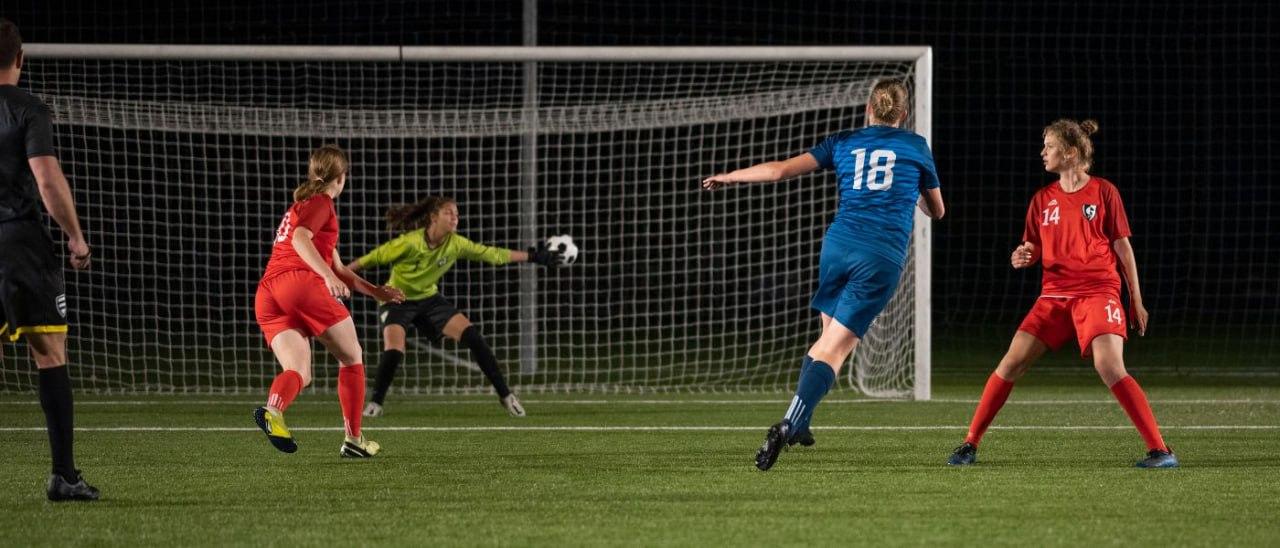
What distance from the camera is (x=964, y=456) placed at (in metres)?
6.94

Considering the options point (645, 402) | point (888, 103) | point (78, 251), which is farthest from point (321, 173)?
point (645, 402)

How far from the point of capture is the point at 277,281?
7113 mm

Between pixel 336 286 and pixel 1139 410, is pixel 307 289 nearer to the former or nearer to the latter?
pixel 336 286

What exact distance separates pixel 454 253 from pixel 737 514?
555 centimetres

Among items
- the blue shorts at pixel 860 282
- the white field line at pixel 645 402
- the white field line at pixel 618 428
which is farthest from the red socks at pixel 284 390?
the white field line at pixel 645 402

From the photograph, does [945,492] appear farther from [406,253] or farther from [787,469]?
[406,253]

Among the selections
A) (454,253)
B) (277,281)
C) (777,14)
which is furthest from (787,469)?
(777,14)

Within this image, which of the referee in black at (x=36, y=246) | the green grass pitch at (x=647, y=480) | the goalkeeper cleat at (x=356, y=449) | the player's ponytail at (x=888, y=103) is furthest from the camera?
the goalkeeper cleat at (x=356, y=449)

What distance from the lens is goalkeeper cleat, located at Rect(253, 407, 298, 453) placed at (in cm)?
671

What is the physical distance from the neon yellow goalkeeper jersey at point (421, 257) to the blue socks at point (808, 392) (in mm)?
4258

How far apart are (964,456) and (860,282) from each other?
113 centimetres

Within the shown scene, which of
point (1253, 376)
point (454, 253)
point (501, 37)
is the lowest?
point (1253, 376)

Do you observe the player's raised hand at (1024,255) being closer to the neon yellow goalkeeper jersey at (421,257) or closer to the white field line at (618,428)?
the white field line at (618,428)

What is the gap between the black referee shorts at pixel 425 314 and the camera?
10.5 metres
